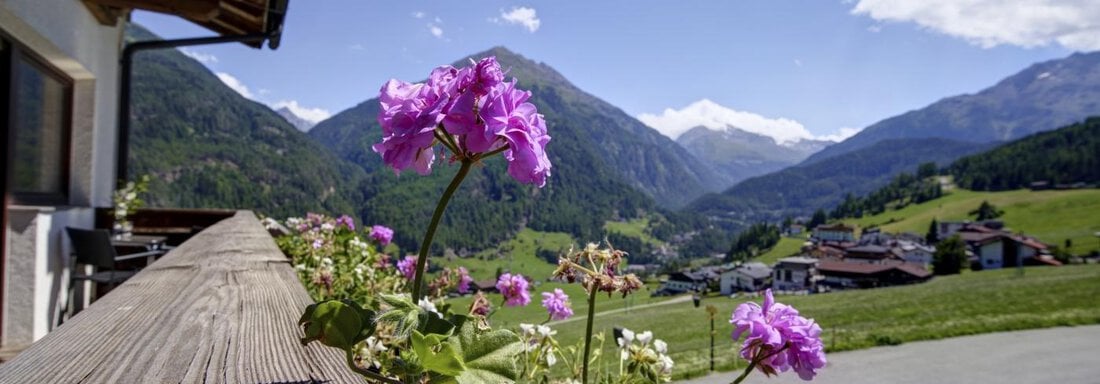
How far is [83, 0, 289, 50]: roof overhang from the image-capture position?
4188 millimetres

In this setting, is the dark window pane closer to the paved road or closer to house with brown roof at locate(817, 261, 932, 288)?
the paved road

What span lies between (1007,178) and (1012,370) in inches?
4947

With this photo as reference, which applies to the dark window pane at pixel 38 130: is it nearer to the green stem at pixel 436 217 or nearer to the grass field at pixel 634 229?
the green stem at pixel 436 217

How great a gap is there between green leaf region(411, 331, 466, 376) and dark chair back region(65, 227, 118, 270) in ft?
12.6

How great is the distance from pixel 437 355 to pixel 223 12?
498 cm

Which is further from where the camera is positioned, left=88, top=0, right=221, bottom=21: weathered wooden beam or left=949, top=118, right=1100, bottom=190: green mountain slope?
left=949, top=118, right=1100, bottom=190: green mountain slope

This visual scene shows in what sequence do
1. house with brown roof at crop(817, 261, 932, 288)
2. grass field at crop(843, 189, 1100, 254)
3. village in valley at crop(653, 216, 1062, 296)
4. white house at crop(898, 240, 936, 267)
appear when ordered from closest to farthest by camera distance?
house with brown roof at crop(817, 261, 932, 288) < village in valley at crop(653, 216, 1062, 296) < white house at crop(898, 240, 936, 267) < grass field at crop(843, 189, 1100, 254)

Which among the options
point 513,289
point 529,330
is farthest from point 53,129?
point 529,330

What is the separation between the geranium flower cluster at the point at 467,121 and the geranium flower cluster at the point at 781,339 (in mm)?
345

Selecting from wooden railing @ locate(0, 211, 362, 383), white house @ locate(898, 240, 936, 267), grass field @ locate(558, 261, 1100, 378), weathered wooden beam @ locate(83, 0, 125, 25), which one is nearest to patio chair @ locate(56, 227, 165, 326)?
weathered wooden beam @ locate(83, 0, 125, 25)

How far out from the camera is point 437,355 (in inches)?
20.1

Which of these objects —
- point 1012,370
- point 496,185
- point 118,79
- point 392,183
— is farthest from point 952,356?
point 496,185

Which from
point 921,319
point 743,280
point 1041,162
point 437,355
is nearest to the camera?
point 437,355

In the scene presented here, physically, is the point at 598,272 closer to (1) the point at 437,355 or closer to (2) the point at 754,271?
(1) the point at 437,355
